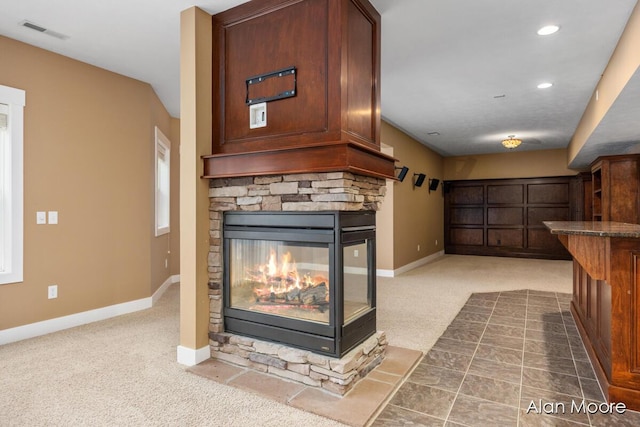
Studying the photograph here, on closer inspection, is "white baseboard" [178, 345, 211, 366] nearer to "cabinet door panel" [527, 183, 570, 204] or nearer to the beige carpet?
the beige carpet

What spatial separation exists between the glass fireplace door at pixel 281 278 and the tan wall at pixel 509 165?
793 cm

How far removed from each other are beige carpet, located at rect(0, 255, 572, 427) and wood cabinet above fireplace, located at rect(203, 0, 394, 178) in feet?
4.60

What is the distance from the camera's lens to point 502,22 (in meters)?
2.94

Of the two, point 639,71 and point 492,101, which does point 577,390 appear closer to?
point 639,71

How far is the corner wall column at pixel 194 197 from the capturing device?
2.67m

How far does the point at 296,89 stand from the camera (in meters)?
2.47

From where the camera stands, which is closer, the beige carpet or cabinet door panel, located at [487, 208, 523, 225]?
the beige carpet

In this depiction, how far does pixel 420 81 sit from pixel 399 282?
3.05 m

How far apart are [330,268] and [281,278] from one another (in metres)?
0.44

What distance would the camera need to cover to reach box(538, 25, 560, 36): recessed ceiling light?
3.01m

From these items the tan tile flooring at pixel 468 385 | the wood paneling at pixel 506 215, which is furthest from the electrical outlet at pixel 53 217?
→ the wood paneling at pixel 506 215

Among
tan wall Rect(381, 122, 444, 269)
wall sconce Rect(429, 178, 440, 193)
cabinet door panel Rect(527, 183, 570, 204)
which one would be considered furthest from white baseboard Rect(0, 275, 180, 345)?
cabinet door panel Rect(527, 183, 570, 204)

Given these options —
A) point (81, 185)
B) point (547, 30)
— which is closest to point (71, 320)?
point (81, 185)

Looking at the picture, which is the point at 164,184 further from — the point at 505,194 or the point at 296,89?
the point at 505,194
